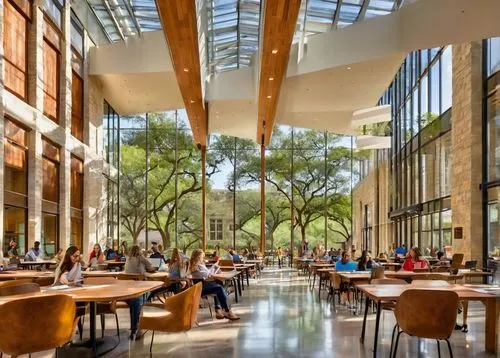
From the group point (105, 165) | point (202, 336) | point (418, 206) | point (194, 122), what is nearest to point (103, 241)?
point (105, 165)

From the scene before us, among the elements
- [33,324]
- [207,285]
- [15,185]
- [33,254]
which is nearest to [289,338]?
[207,285]

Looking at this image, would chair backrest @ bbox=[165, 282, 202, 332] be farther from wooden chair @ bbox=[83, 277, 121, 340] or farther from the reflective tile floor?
wooden chair @ bbox=[83, 277, 121, 340]

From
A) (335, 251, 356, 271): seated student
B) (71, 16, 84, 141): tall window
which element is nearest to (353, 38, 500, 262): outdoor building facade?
(335, 251, 356, 271): seated student

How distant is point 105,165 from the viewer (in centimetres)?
2159

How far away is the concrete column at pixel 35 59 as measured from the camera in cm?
1368

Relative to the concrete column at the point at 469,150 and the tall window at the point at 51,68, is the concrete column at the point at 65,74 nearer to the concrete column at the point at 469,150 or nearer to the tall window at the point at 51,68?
the tall window at the point at 51,68

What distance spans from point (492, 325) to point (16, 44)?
39.9 ft

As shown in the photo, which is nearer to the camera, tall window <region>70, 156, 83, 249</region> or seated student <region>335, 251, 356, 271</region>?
seated student <region>335, 251, 356, 271</region>

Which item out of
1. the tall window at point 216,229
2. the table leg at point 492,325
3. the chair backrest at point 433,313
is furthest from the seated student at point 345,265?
the tall window at point 216,229

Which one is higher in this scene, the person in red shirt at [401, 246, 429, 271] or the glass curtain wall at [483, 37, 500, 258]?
the glass curtain wall at [483, 37, 500, 258]

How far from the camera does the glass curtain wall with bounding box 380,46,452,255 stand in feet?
54.0

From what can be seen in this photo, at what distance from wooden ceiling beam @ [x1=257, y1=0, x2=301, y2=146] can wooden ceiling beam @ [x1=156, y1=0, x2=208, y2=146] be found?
4.93ft

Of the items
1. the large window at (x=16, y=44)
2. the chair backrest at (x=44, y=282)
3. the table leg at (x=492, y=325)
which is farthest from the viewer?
the large window at (x=16, y=44)

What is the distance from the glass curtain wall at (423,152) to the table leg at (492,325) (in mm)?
10877
